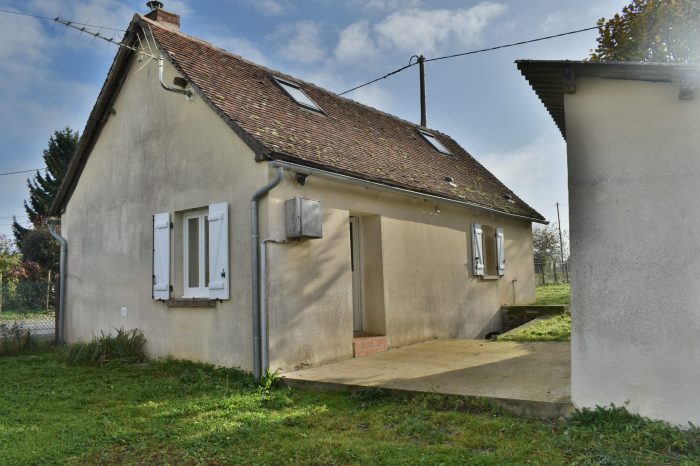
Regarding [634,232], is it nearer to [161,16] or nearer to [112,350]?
[112,350]

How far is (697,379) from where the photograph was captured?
428 centimetres

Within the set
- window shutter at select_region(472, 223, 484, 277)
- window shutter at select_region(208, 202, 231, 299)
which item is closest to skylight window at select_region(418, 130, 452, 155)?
window shutter at select_region(472, 223, 484, 277)

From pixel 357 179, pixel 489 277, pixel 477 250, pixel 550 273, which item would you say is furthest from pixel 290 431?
pixel 550 273

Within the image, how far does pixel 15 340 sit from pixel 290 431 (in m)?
7.35

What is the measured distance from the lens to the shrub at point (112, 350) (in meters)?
8.02

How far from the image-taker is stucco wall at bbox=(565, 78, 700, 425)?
439 centimetres

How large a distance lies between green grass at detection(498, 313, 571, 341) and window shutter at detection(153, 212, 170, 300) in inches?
235

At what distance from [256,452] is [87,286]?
7075 mm

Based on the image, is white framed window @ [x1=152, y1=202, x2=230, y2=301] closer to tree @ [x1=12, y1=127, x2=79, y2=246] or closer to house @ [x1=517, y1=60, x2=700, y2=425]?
house @ [x1=517, y1=60, x2=700, y2=425]

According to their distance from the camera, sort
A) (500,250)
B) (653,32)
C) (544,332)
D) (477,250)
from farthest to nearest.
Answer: (500,250) → (477,250) → (544,332) → (653,32)

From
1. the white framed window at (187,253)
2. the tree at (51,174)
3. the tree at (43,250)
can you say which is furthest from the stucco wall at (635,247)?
the tree at (51,174)

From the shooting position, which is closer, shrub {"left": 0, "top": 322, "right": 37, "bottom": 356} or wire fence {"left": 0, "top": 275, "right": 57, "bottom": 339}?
shrub {"left": 0, "top": 322, "right": 37, "bottom": 356}

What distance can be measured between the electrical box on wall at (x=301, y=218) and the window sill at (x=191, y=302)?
1.56 metres

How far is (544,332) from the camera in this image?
32.6 feet
